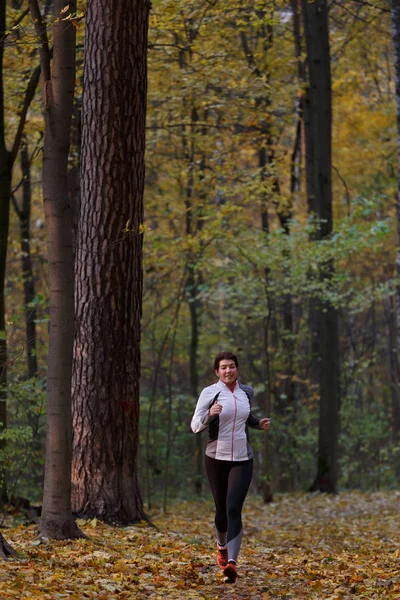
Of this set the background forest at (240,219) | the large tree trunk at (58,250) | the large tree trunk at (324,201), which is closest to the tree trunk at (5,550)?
the large tree trunk at (58,250)

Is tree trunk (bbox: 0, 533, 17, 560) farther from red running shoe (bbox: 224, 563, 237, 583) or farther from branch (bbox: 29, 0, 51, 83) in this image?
branch (bbox: 29, 0, 51, 83)

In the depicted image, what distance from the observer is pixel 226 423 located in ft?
23.6

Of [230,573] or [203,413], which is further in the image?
[203,413]

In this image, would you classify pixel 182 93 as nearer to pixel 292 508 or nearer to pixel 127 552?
pixel 292 508

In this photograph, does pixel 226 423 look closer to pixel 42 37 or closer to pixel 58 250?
pixel 58 250

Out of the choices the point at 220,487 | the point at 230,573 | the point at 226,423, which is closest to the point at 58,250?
the point at 226,423

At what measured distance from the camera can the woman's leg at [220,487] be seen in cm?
729

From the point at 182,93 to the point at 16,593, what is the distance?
39.9 feet

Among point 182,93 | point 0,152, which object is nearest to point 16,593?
point 0,152

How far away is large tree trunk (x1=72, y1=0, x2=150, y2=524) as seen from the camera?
9688 mm

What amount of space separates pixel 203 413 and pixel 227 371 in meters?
0.41

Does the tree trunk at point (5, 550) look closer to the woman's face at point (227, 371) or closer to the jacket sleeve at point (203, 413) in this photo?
the jacket sleeve at point (203, 413)

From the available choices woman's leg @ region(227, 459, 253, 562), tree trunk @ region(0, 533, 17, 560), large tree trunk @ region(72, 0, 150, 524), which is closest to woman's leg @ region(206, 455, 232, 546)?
woman's leg @ region(227, 459, 253, 562)

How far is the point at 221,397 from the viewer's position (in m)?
7.26
